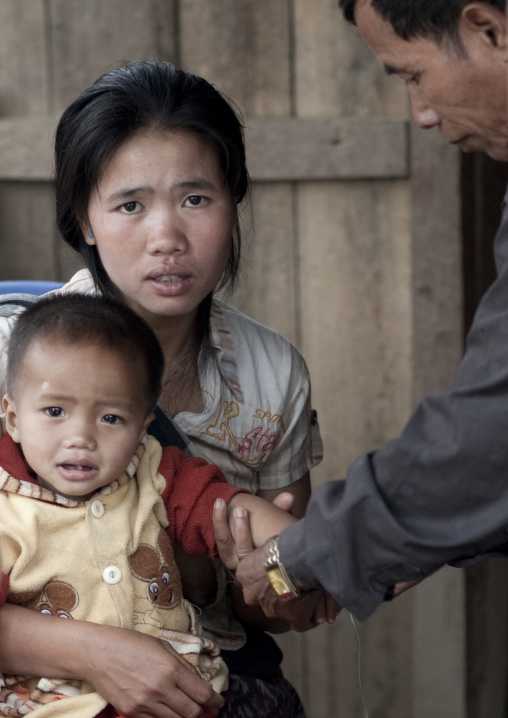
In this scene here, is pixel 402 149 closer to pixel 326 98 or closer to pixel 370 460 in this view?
pixel 326 98

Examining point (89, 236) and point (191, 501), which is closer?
point (191, 501)

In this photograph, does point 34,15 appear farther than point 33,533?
Yes

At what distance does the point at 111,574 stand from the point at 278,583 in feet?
0.97

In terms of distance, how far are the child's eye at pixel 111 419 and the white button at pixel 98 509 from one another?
15 cm

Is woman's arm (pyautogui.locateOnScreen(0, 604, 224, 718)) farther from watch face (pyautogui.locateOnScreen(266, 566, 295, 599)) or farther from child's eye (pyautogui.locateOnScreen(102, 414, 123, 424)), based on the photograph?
child's eye (pyautogui.locateOnScreen(102, 414, 123, 424))

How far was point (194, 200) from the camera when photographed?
7.00ft

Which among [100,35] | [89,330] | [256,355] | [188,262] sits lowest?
[256,355]

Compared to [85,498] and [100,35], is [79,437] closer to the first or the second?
[85,498]

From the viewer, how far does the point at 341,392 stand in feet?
11.0

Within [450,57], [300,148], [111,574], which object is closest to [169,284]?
[111,574]

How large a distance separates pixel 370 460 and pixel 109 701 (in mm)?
633

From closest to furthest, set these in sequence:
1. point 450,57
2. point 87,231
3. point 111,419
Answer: point 450,57
point 111,419
point 87,231

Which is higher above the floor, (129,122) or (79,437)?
(129,122)

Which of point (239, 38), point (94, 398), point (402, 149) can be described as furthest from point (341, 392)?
point (94, 398)
